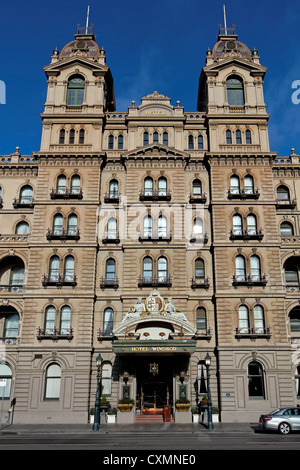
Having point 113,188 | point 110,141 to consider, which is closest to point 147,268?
point 113,188

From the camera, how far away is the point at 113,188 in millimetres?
38281

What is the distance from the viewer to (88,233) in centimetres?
3581

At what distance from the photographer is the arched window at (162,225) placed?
36.2m

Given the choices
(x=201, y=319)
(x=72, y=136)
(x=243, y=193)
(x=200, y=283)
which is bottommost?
(x=201, y=319)

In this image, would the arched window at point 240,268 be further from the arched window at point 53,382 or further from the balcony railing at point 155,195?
the arched window at point 53,382

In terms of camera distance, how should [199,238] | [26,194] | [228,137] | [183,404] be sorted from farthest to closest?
[228,137]
[26,194]
[199,238]
[183,404]

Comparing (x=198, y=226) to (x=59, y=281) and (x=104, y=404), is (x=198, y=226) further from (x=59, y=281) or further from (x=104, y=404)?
(x=104, y=404)

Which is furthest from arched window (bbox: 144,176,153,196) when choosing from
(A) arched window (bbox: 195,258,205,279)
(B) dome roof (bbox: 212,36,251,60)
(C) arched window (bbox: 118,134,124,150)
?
(B) dome roof (bbox: 212,36,251,60)

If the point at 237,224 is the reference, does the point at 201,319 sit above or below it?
below

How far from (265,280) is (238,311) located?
11.0 ft

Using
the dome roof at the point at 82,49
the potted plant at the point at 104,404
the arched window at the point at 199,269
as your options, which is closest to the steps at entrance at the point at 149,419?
the potted plant at the point at 104,404

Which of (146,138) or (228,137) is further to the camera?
(146,138)

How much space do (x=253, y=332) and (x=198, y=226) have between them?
1004 cm

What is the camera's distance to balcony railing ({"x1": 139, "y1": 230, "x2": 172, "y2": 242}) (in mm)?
35656
